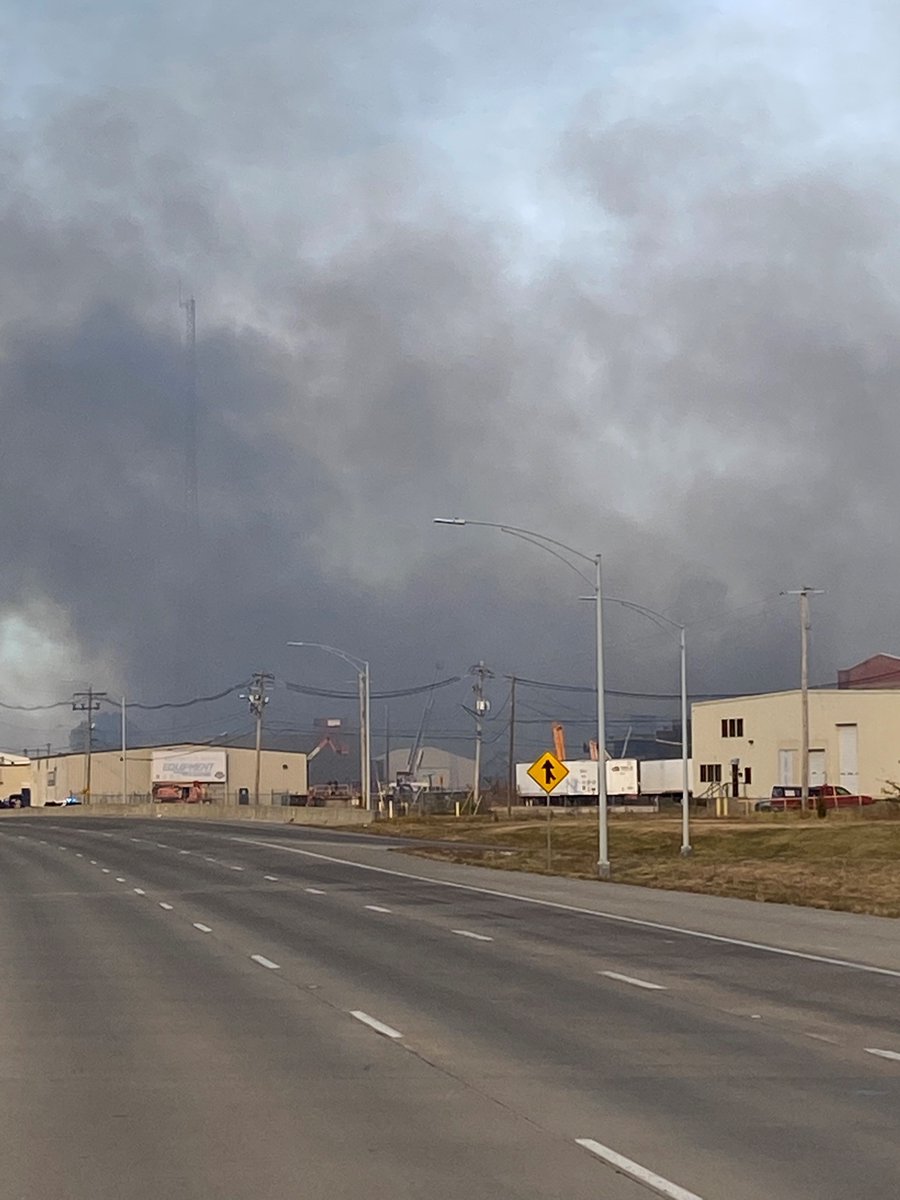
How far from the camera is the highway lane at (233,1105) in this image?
29.9 ft

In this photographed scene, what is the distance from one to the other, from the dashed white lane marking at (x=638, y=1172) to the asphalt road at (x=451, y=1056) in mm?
32

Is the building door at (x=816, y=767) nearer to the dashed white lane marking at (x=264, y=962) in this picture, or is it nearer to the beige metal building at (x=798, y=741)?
the beige metal building at (x=798, y=741)

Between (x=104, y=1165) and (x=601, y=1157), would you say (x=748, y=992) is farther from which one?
(x=104, y=1165)

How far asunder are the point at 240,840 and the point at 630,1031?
55.1 meters

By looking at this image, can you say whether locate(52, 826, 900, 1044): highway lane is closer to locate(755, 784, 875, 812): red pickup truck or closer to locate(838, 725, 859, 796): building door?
locate(755, 784, 875, 812): red pickup truck

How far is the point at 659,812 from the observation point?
328ft

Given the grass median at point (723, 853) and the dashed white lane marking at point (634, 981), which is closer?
the dashed white lane marking at point (634, 981)

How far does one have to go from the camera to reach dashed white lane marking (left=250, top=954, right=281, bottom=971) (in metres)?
21.5

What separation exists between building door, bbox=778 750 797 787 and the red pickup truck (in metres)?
4.85

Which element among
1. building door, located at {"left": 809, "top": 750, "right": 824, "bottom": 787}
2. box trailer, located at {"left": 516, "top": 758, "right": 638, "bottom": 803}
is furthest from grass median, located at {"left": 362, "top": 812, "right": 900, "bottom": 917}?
box trailer, located at {"left": 516, "top": 758, "right": 638, "bottom": 803}

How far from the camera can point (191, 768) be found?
165250 mm

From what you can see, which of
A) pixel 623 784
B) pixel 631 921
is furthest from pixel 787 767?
pixel 631 921

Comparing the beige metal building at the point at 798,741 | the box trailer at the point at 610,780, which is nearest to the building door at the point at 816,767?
the beige metal building at the point at 798,741

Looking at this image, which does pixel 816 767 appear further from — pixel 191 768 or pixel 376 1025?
pixel 376 1025
